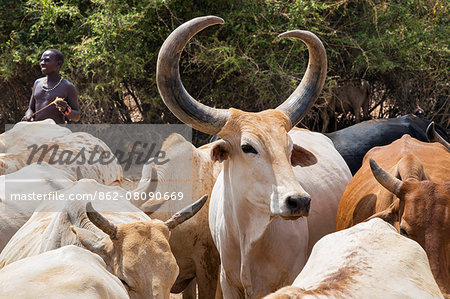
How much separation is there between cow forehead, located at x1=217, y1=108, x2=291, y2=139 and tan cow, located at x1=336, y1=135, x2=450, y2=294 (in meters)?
0.64

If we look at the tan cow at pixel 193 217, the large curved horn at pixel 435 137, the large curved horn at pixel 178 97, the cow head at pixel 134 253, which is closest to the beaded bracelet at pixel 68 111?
the tan cow at pixel 193 217

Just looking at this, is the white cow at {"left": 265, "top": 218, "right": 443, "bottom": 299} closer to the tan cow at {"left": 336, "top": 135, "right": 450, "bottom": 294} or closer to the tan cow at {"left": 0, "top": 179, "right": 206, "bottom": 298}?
the tan cow at {"left": 336, "top": 135, "right": 450, "bottom": 294}

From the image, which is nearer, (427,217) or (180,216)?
(427,217)

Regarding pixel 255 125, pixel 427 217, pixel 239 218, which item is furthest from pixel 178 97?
pixel 427 217

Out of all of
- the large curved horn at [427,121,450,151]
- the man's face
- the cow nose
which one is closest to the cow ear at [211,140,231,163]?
the cow nose

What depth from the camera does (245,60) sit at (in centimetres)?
996

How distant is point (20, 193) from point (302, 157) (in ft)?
7.16

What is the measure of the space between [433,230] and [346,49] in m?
7.67

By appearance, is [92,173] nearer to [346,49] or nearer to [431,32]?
[346,49]

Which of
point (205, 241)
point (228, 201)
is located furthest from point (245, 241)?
point (205, 241)

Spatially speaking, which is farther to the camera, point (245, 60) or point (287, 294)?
point (245, 60)

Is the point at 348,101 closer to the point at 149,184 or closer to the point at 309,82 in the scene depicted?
the point at 309,82

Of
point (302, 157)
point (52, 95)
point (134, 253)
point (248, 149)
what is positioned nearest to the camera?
point (134, 253)

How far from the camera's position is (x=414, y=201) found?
374 cm
